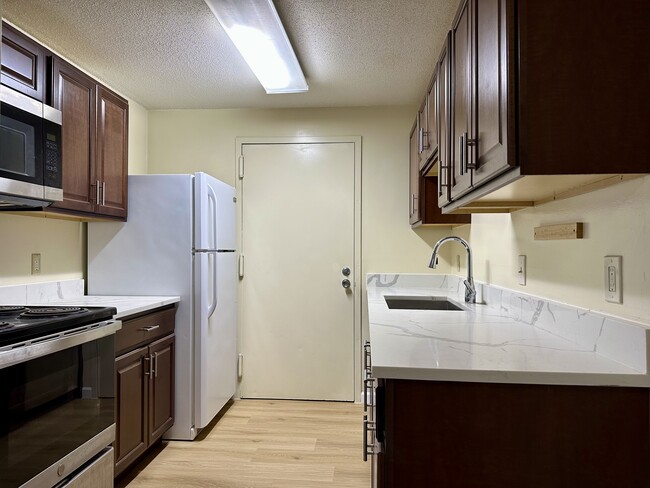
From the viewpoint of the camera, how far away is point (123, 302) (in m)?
2.49

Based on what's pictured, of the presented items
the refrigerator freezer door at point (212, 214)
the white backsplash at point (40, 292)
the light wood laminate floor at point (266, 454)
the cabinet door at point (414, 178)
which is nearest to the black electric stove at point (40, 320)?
the white backsplash at point (40, 292)

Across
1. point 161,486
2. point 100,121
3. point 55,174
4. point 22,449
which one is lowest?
point 161,486

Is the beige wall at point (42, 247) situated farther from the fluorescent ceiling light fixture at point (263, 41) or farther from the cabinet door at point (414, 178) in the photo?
the cabinet door at point (414, 178)

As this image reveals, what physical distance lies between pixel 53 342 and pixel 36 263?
1147mm

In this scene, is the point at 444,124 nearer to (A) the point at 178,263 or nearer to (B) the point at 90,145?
(A) the point at 178,263

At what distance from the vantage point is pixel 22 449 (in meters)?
1.48

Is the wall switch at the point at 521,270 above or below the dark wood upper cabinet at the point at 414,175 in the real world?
below

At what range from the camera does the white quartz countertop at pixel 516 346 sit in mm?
1081

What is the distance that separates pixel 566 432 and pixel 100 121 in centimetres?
264

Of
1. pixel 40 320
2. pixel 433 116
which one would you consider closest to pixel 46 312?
pixel 40 320

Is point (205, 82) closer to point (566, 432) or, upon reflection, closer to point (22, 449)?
point (22, 449)

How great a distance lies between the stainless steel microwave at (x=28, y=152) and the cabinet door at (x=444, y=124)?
5.46ft

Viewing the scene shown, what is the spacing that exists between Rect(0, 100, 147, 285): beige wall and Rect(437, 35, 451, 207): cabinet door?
211cm

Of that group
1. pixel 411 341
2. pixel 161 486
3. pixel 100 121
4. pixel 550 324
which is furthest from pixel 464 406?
pixel 100 121
